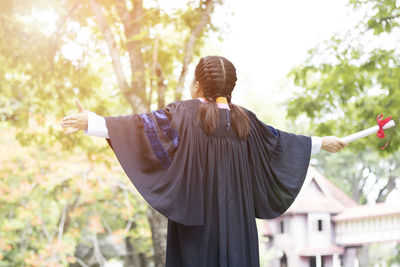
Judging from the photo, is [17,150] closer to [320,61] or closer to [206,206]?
[320,61]

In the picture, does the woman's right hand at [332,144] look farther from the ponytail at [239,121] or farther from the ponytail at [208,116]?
the ponytail at [208,116]

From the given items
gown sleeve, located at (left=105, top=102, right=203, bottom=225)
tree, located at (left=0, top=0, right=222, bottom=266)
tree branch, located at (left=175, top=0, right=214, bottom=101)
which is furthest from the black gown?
tree branch, located at (left=175, top=0, right=214, bottom=101)

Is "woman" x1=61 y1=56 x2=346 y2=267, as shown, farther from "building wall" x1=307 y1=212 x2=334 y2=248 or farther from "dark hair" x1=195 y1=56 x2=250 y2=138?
"building wall" x1=307 y1=212 x2=334 y2=248

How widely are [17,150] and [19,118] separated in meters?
3.00

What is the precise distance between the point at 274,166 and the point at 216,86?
0.51 m

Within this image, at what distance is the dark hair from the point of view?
6.70ft

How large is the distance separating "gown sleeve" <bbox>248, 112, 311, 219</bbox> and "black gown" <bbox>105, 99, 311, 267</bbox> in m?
0.08

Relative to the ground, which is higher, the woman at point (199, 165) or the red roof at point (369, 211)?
the woman at point (199, 165)

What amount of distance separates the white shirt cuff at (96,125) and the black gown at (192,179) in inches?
0.8

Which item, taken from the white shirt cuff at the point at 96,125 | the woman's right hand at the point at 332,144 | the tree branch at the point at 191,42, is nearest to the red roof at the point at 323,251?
the tree branch at the point at 191,42

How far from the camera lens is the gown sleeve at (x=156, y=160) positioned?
1.94 metres

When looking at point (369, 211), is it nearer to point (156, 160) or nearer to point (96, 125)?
point (156, 160)

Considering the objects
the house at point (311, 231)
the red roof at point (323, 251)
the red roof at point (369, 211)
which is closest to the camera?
the red roof at point (369, 211)

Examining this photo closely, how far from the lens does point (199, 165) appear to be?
2004 mm
